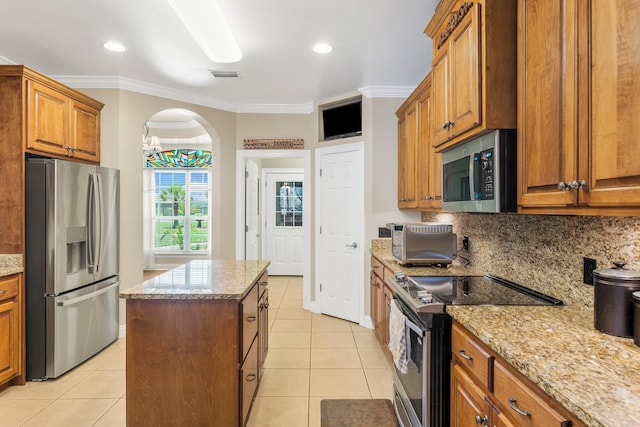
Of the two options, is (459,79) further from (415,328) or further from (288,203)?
(288,203)

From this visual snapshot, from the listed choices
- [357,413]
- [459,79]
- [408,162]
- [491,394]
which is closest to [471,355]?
[491,394]

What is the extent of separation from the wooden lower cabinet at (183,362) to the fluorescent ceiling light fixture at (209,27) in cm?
185

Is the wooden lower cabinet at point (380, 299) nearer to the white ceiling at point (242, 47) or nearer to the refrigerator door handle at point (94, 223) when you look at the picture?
the white ceiling at point (242, 47)

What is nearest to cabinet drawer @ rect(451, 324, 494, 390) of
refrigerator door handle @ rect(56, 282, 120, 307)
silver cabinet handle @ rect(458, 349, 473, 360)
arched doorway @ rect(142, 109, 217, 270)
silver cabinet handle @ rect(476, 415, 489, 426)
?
silver cabinet handle @ rect(458, 349, 473, 360)

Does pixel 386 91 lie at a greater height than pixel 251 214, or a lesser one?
greater

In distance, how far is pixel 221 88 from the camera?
4.07 m

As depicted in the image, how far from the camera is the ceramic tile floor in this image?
2.32 metres

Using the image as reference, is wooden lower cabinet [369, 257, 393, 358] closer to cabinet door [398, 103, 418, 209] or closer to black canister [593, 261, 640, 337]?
cabinet door [398, 103, 418, 209]

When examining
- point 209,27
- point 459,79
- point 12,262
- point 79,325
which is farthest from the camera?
point 79,325

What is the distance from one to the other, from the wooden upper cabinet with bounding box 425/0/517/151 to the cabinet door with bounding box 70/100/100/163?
3.22 metres

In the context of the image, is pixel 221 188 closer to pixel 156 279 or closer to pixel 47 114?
pixel 47 114

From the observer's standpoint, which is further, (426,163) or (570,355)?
(426,163)

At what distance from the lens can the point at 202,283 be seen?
7.04 ft

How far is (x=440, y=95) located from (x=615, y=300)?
1.47 meters
